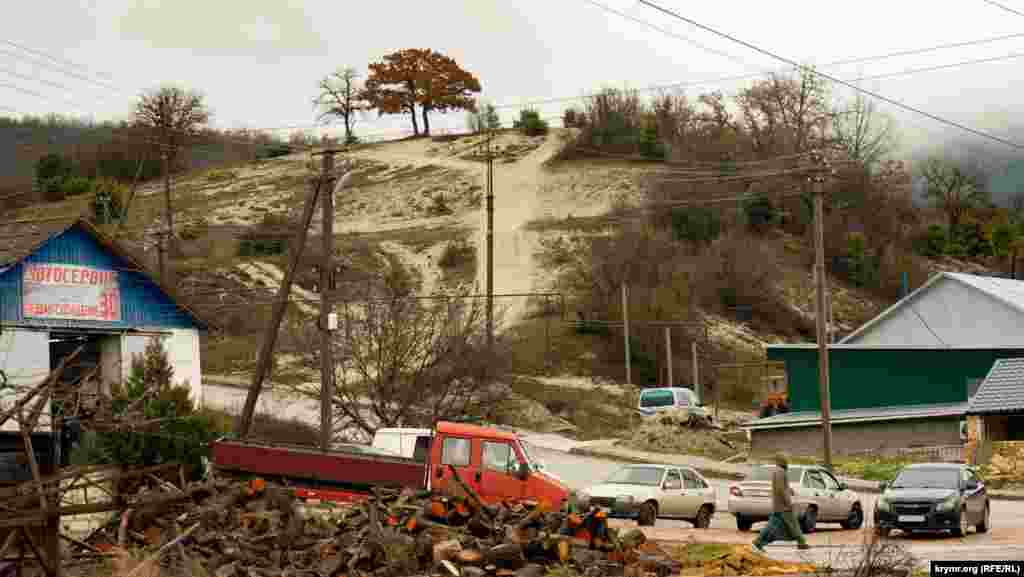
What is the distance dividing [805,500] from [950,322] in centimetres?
3657

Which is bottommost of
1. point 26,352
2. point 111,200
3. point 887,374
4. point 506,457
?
point 887,374

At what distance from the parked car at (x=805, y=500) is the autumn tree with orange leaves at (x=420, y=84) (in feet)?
335

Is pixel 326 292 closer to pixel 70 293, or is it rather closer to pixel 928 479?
pixel 70 293

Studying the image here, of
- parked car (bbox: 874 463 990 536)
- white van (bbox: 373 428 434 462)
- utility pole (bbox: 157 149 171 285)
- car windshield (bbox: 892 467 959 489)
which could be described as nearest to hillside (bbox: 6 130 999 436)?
utility pole (bbox: 157 149 171 285)

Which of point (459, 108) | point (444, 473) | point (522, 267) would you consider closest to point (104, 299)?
point (444, 473)

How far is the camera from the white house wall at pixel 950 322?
61.2 metres

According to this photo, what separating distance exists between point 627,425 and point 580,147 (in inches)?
2453

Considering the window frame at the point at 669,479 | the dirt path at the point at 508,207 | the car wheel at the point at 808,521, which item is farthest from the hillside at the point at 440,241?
the car wheel at the point at 808,521

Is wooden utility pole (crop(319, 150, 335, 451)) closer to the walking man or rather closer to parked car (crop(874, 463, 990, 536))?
parked car (crop(874, 463, 990, 536))

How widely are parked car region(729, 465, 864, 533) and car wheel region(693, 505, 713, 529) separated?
1091mm

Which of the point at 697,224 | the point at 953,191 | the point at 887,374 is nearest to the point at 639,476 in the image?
the point at 887,374

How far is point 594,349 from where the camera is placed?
74.7m

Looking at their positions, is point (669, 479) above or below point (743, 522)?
above

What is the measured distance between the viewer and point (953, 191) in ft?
399
